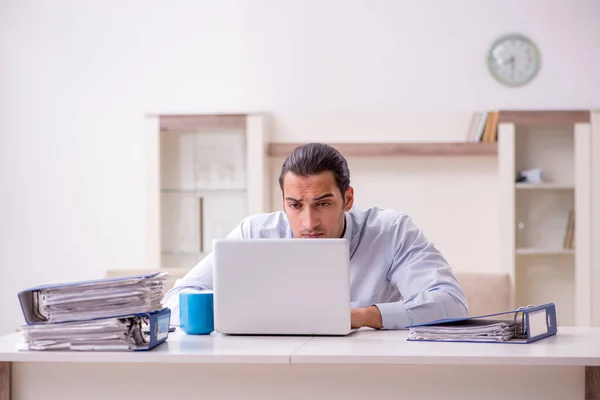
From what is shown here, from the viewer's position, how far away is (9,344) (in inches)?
72.7

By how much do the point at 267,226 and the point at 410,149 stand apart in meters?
2.20

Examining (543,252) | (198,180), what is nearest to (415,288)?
(543,252)

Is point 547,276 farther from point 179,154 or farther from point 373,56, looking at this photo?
point 179,154

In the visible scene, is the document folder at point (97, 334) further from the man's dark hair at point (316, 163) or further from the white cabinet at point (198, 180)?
the white cabinet at point (198, 180)

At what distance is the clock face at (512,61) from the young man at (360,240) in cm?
245

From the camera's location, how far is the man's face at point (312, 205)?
7.82 feet

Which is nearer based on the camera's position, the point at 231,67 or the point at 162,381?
the point at 162,381

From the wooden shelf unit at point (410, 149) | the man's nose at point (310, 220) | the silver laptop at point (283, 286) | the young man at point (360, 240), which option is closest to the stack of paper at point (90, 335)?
the silver laptop at point (283, 286)

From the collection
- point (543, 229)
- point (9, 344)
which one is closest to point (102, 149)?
point (543, 229)

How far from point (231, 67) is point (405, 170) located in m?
1.20

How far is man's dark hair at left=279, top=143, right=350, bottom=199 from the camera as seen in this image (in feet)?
7.89

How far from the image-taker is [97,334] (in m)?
1.72

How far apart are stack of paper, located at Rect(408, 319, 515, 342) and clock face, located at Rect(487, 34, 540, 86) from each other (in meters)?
3.21

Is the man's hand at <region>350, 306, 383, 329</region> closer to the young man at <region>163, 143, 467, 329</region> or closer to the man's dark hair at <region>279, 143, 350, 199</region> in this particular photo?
the young man at <region>163, 143, 467, 329</region>
